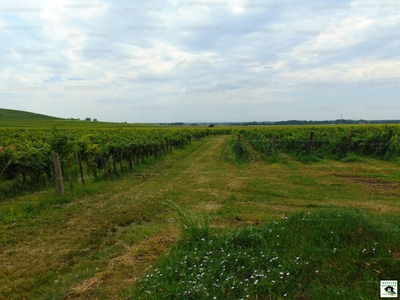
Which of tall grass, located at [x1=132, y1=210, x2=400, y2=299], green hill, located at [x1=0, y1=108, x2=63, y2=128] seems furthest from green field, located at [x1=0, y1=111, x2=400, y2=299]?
green hill, located at [x1=0, y1=108, x2=63, y2=128]

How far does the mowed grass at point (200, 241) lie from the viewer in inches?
122

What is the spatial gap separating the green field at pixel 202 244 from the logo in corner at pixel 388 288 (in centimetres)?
6

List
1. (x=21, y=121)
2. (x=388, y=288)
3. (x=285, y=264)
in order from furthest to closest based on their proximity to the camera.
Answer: (x=21, y=121), (x=285, y=264), (x=388, y=288)

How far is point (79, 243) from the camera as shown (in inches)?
191

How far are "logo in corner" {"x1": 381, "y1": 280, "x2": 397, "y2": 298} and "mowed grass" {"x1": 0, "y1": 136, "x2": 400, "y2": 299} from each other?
0.29ft

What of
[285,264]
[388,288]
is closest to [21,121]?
[285,264]

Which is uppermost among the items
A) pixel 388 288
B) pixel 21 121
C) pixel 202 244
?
pixel 21 121

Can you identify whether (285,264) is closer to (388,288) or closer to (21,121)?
(388,288)

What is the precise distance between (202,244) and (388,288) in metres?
2.35

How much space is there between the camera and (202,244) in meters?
3.89

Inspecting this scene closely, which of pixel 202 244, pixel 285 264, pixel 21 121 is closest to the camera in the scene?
pixel 285 264

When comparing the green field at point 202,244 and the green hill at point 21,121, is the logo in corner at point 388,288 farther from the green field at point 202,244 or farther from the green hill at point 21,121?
the green hill at point 21,121

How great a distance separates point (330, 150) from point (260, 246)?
540 inches

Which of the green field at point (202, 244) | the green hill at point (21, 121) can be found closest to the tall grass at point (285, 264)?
the green field at point (202, 244)
